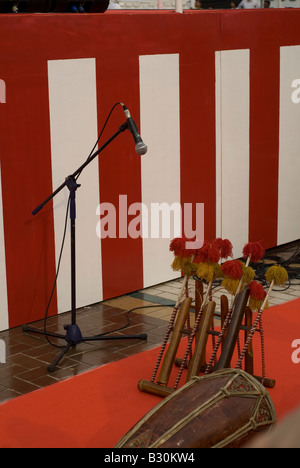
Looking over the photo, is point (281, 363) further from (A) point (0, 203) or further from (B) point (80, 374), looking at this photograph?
(A) point (0, 203)

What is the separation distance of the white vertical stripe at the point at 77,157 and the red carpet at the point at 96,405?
1.08 m

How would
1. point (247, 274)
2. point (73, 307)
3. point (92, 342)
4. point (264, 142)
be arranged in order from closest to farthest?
1. point (247, 274)
2. point (73, 307)
3. point (92, 342)
4. point (264, 142)

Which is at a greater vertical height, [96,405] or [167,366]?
[167,366]

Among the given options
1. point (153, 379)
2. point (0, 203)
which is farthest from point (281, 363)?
point (0, 203)

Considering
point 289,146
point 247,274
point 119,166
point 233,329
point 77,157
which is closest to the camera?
point 233,329

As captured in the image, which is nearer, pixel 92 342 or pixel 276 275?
pixel 276 275

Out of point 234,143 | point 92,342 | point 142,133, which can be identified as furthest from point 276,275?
point 234,143

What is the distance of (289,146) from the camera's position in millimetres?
6770

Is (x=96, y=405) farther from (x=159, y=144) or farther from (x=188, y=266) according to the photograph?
(x=159, y=144)

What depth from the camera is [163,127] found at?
550cm

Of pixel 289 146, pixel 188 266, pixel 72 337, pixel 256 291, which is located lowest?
pixel 72 337

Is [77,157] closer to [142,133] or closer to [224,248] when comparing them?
[142,133]

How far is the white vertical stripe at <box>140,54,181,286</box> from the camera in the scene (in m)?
5.36

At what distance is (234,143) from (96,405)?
11.1 feet
